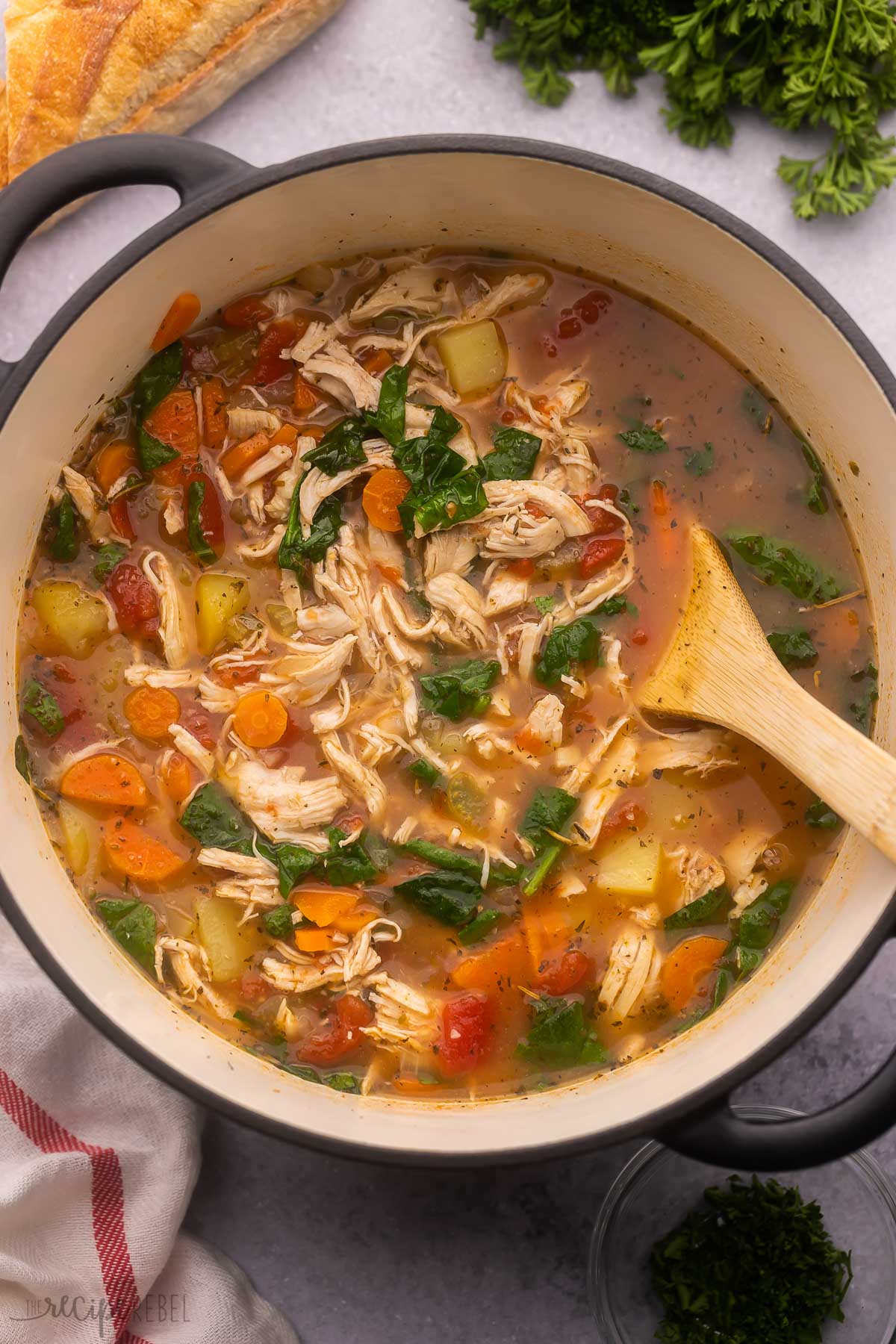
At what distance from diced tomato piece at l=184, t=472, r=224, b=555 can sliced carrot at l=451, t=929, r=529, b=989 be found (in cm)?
136

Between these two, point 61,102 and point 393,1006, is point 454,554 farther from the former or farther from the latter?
point 61,102

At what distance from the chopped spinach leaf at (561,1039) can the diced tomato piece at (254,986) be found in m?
0.72

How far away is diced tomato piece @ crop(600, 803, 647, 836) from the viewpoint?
327cm

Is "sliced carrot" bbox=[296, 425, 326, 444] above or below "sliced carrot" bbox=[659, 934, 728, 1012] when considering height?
above

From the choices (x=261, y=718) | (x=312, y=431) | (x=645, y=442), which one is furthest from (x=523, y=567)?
(x=261, y=718)

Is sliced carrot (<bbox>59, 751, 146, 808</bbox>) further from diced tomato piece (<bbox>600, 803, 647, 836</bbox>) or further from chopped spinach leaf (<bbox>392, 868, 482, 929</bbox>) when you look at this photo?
diced tomato piece (<bbox>600, 803, 647, 836</bbox>)

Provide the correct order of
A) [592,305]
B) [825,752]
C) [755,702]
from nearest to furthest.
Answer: [825,752], [755,702], [592,305]

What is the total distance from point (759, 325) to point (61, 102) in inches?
86.7

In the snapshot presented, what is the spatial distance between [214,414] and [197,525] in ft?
1.13

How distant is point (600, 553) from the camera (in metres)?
3.29

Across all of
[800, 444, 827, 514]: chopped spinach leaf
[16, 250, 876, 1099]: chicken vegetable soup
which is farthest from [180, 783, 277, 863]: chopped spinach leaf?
[800, 444, 827, 514]: chopped spinach leaf

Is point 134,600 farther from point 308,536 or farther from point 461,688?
point 461,688

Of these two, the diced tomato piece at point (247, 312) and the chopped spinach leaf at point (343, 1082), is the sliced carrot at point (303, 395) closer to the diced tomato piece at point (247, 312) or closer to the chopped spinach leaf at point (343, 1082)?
the diced tomato piece at point (247, 312)

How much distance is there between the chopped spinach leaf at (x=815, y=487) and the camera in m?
3.31
